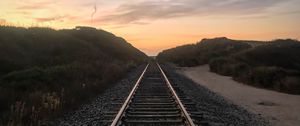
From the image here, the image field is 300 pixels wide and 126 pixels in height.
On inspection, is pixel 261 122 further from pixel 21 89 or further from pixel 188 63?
pixel 188 63

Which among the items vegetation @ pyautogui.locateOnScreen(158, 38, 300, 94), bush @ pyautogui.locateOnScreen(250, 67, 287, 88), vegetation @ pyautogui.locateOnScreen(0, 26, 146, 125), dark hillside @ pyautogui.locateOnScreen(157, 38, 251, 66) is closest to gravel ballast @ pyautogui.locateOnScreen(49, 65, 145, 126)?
vegetation @ pyautogui.locateOnScreen(0, 26, 146, 125)

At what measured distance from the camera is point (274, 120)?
12.3 m

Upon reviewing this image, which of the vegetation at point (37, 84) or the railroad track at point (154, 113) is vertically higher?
the vegetation at point (37, 84)

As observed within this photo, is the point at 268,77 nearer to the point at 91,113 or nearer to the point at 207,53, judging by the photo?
the point at 91,113

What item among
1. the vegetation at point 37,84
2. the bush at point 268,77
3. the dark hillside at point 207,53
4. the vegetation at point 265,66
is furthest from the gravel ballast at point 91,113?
the dark hillside at point 207,53

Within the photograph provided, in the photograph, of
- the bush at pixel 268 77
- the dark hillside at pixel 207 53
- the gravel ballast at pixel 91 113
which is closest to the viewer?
the gravel ballast at pixel 91 113

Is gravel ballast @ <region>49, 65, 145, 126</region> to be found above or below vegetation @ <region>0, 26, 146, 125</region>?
below

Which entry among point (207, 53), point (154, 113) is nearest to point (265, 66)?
point (154, 113)

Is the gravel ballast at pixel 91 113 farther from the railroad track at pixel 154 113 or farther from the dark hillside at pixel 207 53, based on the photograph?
the dark hillside at pixel 207 53

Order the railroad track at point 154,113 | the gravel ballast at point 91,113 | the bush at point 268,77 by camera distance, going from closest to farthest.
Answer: the railroad track at point 154,113, the gravel ballast at point 91,113, the bush at point 268,77

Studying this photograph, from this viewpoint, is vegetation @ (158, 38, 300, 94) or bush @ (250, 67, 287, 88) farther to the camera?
bush @ (250, 67, 287, 88)

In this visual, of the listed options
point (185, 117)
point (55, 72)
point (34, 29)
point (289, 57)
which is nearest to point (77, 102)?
point (185, 117)

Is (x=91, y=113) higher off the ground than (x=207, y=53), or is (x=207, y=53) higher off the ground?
(x=207, y=53)

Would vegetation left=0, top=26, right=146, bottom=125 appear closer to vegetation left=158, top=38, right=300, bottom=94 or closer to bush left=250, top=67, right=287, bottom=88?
bush left=250, top=67, right=287, bottom=88
